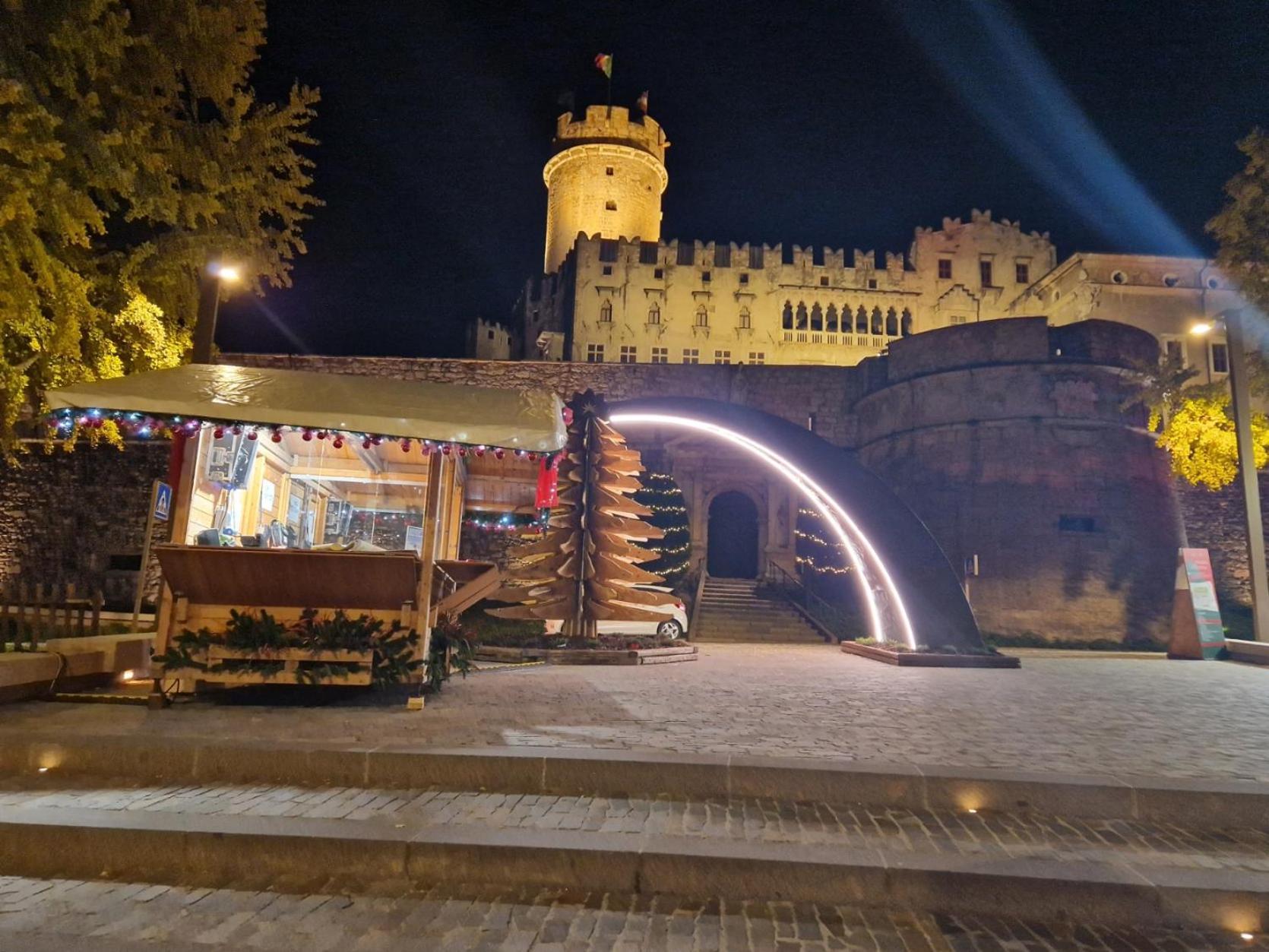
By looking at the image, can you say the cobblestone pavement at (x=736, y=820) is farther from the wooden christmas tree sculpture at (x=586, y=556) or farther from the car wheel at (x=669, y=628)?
the car wheel at (x=669, y=628)

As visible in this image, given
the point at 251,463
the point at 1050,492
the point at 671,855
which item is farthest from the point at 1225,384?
the point at 251,463

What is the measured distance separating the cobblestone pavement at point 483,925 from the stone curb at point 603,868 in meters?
0.08

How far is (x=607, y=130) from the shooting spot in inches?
1877

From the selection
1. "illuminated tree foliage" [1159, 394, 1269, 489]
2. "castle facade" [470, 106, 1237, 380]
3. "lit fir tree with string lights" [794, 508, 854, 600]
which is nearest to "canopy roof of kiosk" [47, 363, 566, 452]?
"lit fir tree with string lights" [794, 508, 854, 600]

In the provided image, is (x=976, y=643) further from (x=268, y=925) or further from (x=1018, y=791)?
(x=268, y=925)

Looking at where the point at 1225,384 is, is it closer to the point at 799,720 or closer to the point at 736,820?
the point at 799,720

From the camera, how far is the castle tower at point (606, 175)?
157ft

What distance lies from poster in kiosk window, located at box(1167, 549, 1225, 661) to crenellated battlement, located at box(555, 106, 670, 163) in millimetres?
42475

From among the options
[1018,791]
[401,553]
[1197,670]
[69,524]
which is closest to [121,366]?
[401,553]

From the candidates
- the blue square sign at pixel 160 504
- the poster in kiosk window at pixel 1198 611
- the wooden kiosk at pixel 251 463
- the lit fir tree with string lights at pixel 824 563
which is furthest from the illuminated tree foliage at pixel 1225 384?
the blue square sign at pixel 160 504

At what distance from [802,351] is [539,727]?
40.7 m

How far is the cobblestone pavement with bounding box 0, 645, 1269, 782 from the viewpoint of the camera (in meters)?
4.78

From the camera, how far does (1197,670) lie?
11.6 metres

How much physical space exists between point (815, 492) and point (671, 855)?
30.0ft
